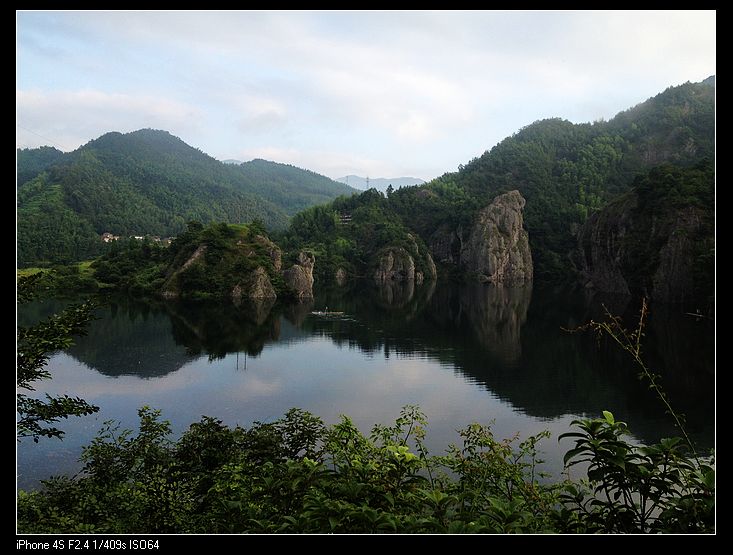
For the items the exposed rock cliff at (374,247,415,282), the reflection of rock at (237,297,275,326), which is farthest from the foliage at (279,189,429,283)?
the reflection of rock at (237,297,275,326)

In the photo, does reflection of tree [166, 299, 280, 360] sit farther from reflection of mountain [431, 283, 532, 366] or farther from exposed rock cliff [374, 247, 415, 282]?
exposed rock cliff [374, 247, 415, 282]

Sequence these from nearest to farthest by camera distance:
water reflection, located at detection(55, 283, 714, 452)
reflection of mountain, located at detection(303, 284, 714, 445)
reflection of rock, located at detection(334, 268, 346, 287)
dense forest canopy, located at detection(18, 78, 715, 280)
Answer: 1. reflection of mountain, located at detection(303, 284, 714, 445)
2. water reflection, located at detection(55, 283, 714, 452)
3. reflection of rock, located at detection(334, 268, 346, 287)
4. dense forest canopy, located at detection(18, 78, 715, 280)

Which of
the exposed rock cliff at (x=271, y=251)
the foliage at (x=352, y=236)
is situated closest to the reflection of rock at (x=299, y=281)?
the exposed rock cliff at (x=271, y=251)

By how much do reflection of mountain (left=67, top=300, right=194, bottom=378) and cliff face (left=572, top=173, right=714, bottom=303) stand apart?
142ft

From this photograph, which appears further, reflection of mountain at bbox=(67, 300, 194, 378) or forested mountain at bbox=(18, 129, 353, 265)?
forested mountain at bbox=(18, 129, 353, 265)

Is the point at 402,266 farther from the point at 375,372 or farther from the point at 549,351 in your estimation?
the point at 375,372

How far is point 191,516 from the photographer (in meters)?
6.29

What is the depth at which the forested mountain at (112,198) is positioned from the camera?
89.9 meters

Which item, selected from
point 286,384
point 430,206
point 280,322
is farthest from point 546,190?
A: point 286,384

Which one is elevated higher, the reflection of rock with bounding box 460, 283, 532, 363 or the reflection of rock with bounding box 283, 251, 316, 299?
the reflection of rock with bounding box 283, 251, 316, 299

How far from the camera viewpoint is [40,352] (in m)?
5.87

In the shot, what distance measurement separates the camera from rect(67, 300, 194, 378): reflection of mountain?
95.5ft

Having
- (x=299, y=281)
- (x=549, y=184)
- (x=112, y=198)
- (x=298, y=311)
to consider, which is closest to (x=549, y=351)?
(x=298, y=311)

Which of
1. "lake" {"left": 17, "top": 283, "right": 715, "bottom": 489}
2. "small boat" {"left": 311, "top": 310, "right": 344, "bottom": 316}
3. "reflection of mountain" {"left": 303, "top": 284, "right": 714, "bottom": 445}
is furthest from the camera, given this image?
"small boat" {"left": 311, "top": 310, "right": 344, "bottom": 316}
